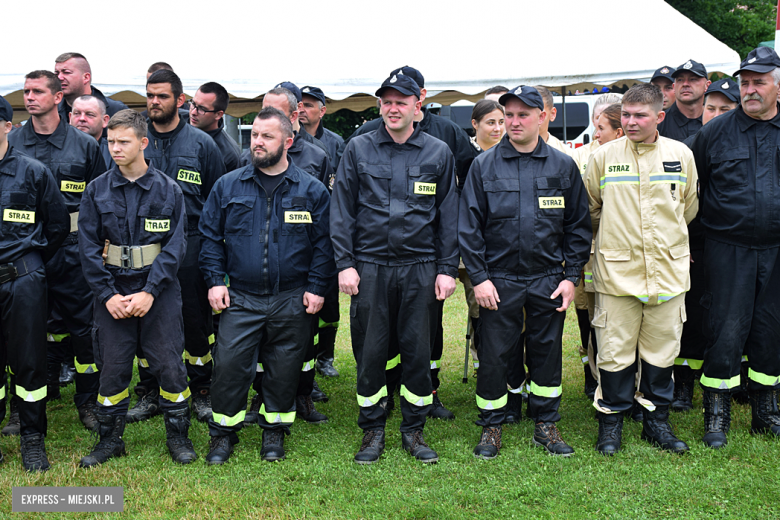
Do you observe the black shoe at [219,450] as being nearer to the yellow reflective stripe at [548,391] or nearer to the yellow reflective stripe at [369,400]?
the yellow reflective stripe at [369,400]

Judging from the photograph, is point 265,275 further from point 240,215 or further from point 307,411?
point 307,411

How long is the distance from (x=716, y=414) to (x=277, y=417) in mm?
2977

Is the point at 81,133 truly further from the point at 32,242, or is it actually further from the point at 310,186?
the point at 310,186

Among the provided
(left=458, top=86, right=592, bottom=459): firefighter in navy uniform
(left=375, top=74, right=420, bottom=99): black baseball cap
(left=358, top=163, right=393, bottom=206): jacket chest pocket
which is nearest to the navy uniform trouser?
(left=358, top=163, right=393, bottom=206): jacket chest pocket

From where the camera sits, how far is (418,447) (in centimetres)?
447

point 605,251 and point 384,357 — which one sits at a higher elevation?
point 605,251

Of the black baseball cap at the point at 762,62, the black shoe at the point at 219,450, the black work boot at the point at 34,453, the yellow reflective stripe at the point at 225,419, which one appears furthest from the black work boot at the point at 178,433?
the black baseball cap at the point at 762,62

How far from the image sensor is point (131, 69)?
8.55 meters

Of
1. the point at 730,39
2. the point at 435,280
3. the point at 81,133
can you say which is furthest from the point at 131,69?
the point at 730,39

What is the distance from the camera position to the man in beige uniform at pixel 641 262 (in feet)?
14.4

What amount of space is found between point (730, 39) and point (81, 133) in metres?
26.1

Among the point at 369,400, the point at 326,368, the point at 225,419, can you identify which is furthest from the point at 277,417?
the point at 326,368

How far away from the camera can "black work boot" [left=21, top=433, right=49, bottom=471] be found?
4297mm

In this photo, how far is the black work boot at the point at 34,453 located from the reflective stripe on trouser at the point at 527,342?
9.37 feet
